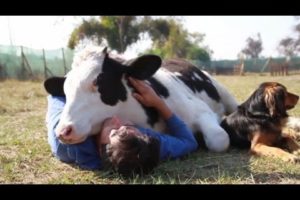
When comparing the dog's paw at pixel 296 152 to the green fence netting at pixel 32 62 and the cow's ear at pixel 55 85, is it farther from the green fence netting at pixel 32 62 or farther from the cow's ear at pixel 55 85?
the green fence netting at pixel 32 62

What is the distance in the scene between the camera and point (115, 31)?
96.4 feet

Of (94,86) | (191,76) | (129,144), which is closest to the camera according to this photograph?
(129,144)

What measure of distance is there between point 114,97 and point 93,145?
0.43 m

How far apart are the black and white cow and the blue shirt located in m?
0.12

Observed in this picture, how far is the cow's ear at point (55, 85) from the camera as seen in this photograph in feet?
13.6

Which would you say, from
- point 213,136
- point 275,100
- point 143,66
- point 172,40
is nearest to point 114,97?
point 143,66

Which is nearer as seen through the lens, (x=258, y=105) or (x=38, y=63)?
(x=258, y=105)

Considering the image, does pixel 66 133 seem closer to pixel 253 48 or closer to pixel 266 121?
pixel 266 121

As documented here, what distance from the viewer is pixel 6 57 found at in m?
20.8

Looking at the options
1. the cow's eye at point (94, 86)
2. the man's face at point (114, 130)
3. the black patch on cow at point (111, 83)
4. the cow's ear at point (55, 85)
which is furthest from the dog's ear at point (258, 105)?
the cow's ear at point (55, 85)

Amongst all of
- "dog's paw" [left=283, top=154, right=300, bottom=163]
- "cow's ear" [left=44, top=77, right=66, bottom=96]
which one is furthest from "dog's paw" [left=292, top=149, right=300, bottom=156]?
"cow's ear" [left=44, top=77, right=66, bottom=96]

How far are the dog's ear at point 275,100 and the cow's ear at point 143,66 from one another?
106 cm
